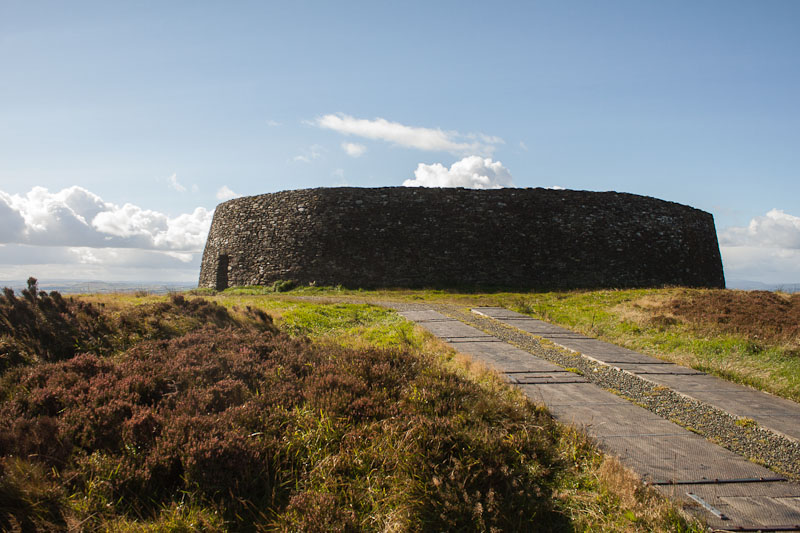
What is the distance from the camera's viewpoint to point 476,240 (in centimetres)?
2197

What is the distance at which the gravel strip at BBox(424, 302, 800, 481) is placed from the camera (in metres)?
3.96

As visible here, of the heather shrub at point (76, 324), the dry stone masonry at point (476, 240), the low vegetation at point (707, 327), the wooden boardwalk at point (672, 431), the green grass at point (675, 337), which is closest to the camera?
the wooden boardwalk at point (672, 431)

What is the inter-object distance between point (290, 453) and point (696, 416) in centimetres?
427

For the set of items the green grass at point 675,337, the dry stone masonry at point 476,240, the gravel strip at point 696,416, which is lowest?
the gravel strip at point 696,416

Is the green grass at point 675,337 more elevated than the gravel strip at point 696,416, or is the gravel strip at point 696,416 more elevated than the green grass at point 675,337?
the green grass at point 675,337

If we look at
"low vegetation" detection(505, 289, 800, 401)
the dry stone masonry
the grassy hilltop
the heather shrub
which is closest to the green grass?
"low vegetation" detection(505, 289, 800, 401)

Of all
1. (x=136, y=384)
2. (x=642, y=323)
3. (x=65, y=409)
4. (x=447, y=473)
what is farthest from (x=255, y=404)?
(x=642, y=323)

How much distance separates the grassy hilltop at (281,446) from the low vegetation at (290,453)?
1 centimetres

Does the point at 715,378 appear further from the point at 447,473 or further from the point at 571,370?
the point at 447,473

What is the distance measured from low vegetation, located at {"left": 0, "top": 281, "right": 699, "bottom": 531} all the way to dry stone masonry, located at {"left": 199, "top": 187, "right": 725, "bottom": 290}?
16489 millimetres

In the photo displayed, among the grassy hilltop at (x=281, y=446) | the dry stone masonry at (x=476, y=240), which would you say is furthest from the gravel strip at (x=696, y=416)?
the dry stone masonry at (x=476, y=240)

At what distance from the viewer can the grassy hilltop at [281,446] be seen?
9.56ft

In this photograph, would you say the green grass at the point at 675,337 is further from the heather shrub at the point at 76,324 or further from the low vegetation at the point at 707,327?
the heather shrub at the point at 76,324

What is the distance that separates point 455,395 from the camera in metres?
4.44
